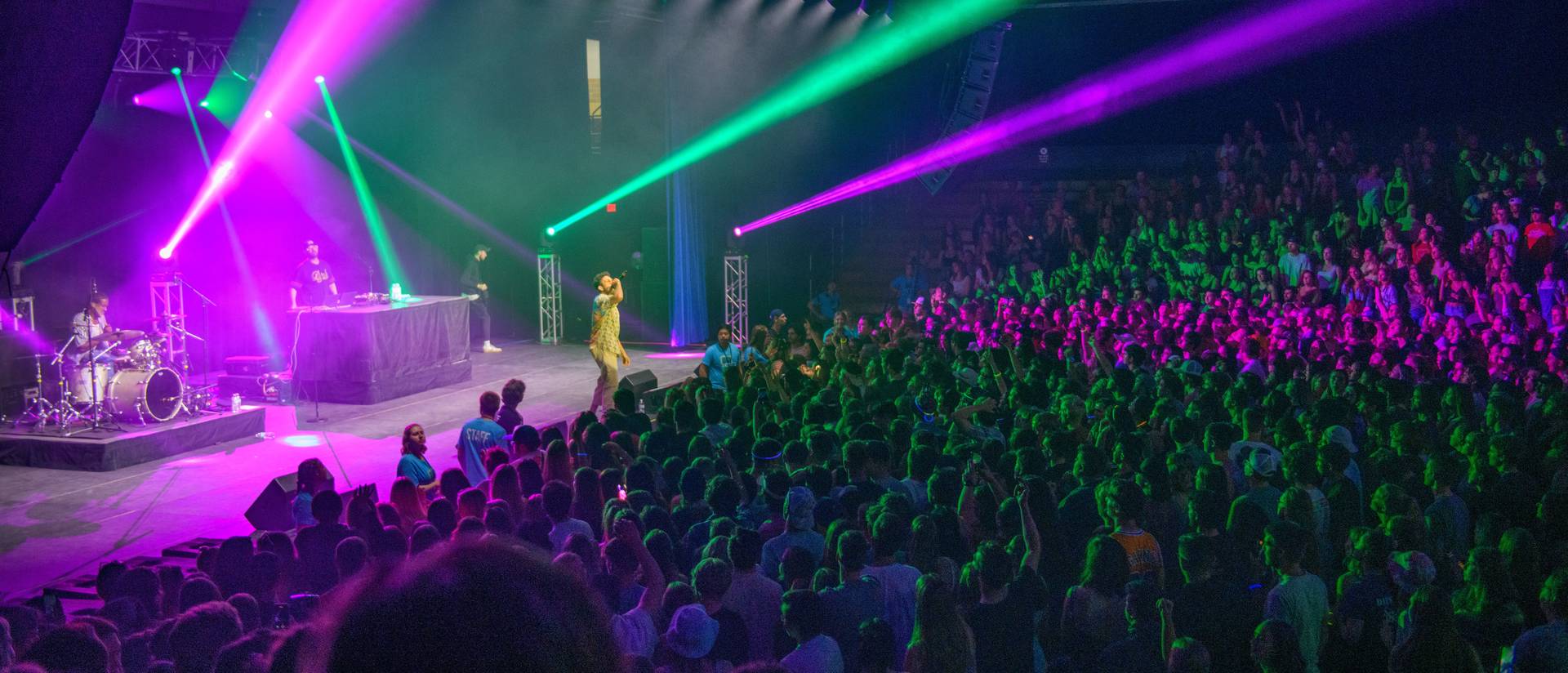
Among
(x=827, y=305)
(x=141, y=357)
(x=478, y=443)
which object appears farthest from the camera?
(x=827, y=305)

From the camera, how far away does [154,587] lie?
513 cm

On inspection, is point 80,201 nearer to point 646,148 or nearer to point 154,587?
point 646,148

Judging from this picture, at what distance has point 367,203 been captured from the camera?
A: 742 inches

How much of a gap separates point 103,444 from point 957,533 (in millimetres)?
8933

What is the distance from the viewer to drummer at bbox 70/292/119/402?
11441mm

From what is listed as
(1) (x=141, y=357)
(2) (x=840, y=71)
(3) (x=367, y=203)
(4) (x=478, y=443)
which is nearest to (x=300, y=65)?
(3) (x=367, y=203)

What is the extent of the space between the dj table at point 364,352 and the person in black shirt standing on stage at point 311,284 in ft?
1.25

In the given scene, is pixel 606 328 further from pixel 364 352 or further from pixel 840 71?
pixel 840 71

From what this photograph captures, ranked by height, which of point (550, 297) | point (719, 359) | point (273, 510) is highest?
point (550, 297)

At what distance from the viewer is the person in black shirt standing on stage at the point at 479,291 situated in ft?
62.0

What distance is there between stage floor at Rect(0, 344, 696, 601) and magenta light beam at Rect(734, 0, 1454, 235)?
8021 millimetres

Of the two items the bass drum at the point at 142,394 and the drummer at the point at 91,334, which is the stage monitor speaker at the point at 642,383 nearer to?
the bass drum at the point at 142,394

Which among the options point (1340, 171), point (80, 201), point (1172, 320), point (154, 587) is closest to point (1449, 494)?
point (154, 587)

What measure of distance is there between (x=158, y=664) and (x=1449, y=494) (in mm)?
5611
